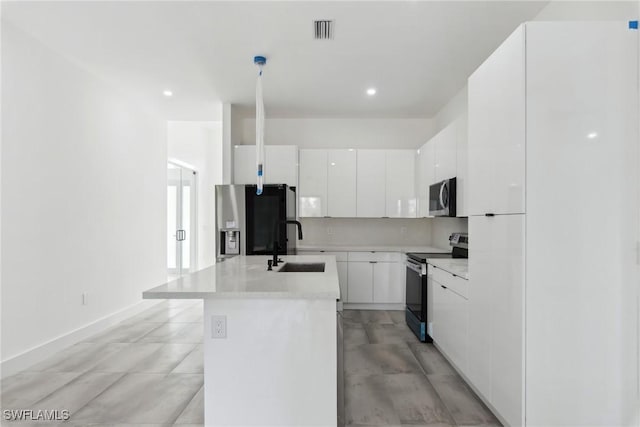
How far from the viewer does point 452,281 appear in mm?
2881

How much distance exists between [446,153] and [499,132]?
5.62 ft

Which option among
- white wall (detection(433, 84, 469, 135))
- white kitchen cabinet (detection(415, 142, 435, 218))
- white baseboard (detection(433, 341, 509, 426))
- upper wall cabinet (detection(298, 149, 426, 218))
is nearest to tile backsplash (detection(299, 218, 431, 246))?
upper wall cabinet (detection(298, 149, 426, 218))

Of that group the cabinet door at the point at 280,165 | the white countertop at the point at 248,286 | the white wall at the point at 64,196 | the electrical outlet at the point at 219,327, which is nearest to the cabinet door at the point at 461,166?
the white countertop at the point at 248,286

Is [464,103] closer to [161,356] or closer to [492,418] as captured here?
[492,418]

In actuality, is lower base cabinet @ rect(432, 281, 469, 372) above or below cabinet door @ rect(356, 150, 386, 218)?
below

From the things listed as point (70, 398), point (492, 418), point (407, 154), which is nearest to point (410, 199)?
point (407, 154)

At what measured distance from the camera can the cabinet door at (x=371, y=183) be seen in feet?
16.3

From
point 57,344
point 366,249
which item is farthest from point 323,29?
point 57,344

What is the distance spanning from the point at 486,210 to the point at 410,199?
2.72m

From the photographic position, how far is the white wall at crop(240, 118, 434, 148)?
532 cm

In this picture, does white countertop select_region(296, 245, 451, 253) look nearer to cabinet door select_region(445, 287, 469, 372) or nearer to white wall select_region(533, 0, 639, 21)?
cabinet door select_region(445, 287, 469, 372)

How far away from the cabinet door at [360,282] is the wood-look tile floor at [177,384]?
0.87 meters

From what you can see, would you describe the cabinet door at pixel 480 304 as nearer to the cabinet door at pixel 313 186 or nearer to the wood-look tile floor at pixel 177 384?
the wood-look tile floor at pixel 177 384

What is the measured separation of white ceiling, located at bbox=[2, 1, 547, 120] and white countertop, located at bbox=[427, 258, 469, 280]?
6.25ft
